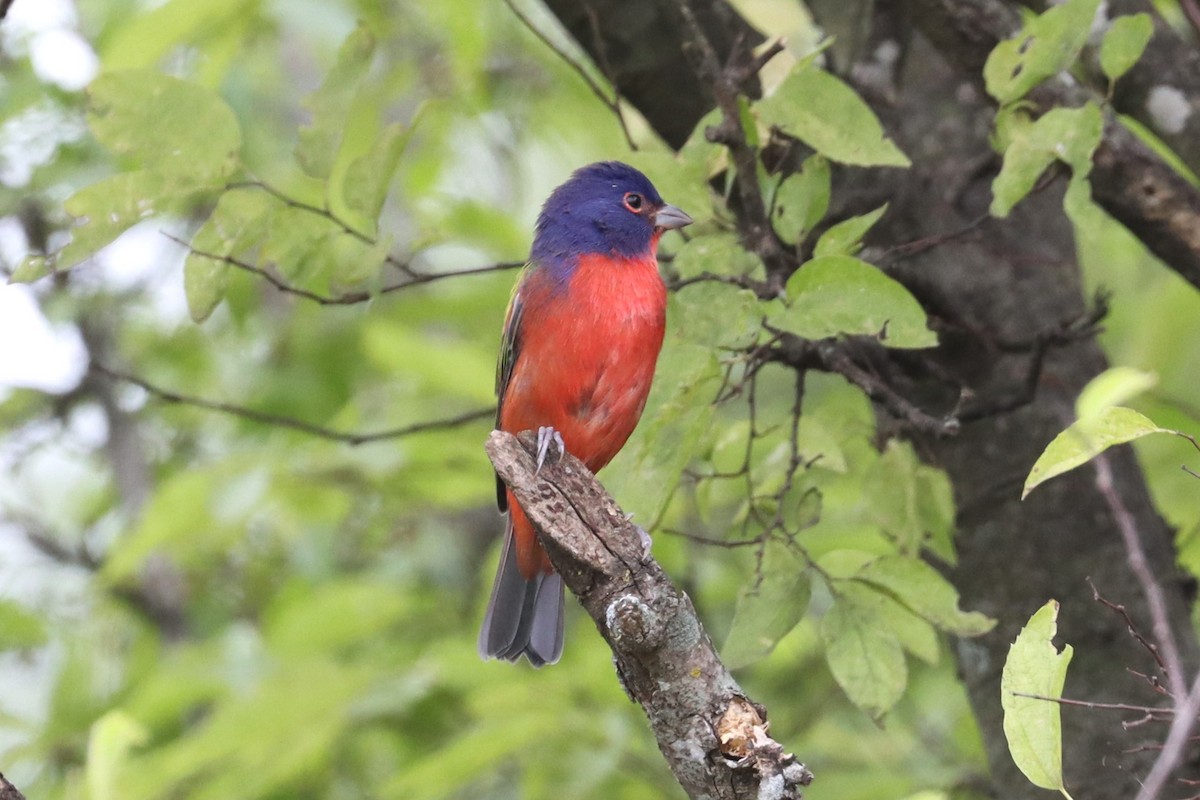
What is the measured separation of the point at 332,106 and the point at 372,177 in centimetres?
26

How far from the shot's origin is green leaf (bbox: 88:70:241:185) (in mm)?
3455

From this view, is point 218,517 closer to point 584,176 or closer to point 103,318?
point 584,176

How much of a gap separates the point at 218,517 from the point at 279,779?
99 cm

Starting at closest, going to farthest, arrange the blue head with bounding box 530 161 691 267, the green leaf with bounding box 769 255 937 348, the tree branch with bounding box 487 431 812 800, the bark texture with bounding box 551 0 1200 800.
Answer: the tree branch with bounding box 487 431 812 800 < the green leaf with bounding box 769 255 937 348 < the bark texture with bounding box 551 0 1200 800 < the blue head with bounding box 530 161 691 267

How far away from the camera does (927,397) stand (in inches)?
173

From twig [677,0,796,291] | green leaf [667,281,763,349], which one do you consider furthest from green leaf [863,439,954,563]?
green leaf [667,281,763,349]

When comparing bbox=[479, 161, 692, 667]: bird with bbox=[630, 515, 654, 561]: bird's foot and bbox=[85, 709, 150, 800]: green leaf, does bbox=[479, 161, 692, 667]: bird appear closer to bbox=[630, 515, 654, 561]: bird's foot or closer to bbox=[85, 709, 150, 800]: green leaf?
bbox=[630, 515, 654, 561]: bird's foot

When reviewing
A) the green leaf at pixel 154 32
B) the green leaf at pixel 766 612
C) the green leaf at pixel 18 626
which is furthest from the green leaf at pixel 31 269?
the green leaf at pixel 18 626

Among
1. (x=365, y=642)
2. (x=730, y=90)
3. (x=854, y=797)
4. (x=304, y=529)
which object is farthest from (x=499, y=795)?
(x=730, y=90)

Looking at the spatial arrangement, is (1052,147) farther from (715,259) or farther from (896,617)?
(896,617)

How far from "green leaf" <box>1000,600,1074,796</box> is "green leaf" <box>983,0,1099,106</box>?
4.99 ft

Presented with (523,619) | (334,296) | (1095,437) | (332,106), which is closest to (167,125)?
(332,106)

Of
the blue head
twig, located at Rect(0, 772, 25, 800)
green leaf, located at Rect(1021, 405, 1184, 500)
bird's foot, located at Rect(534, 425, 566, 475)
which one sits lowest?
the blue head

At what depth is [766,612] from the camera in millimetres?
3416
